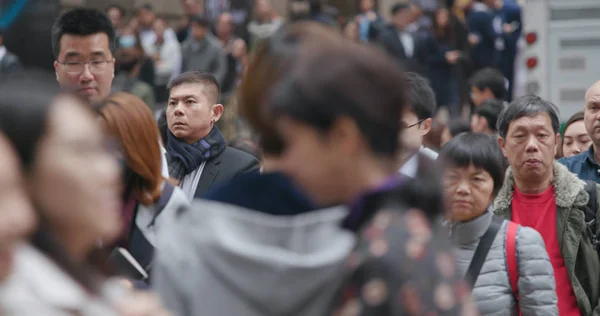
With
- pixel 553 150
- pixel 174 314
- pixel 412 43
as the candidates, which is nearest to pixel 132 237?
pixel 174 314

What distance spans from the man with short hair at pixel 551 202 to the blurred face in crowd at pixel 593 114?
2.30ft

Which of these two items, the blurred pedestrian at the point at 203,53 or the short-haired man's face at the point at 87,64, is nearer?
the short-haired man's face at the point at 87,64

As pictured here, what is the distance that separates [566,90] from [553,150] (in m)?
7.74

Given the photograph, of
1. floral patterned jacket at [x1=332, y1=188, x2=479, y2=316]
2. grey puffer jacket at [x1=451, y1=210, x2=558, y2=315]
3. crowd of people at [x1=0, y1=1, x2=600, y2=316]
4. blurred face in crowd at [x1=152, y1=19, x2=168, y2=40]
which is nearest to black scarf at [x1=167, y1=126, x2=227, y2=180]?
grey puffer jacket at [x1=451, y1=210, x2=558, y2=315]

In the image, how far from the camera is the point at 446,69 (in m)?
18.5

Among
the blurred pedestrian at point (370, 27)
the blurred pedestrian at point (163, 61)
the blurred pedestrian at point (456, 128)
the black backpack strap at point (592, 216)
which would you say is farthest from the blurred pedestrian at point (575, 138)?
the blurred pedestrian at point (163, 61)

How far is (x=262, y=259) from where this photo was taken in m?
2.39

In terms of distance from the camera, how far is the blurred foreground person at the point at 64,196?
229cm

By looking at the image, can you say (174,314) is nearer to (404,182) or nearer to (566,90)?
(404,182)

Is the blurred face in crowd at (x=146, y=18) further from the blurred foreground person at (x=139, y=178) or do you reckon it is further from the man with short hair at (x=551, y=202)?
the blurred foreground person at (x=139, y=178)

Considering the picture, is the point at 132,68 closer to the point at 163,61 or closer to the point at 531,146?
the point at 163,61

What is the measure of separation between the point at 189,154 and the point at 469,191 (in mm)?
1928

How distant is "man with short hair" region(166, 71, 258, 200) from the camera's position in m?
6.66

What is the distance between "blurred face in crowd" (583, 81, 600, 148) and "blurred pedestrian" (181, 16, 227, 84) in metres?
9.86
